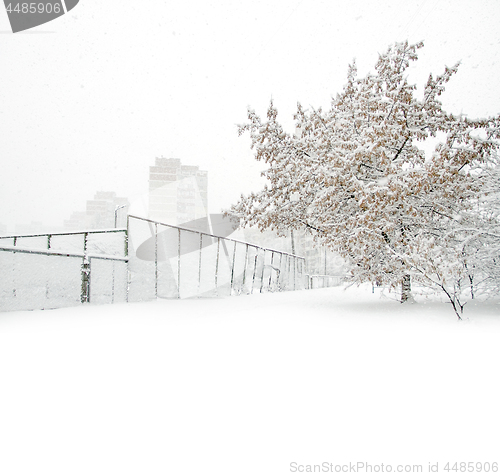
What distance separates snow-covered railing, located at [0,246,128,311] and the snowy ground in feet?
6.78

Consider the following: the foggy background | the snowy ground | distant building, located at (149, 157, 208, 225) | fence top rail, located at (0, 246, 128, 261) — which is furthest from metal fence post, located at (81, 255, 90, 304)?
distant building, located at (149, 157, 208, 225)

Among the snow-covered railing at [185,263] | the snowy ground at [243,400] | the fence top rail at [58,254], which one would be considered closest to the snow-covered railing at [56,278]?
the fence top rail at [58,254]

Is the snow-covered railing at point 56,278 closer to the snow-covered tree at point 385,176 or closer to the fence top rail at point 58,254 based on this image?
the fence top rail at point 58,254

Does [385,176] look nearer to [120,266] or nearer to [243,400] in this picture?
[243,400]

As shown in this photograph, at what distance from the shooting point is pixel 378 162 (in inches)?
219

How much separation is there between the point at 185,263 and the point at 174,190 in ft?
526

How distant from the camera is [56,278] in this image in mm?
5922

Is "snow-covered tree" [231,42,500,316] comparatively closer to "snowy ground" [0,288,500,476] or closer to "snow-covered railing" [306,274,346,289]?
"snowy ground" [0,288,500,476]

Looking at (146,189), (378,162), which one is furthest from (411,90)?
(146,189)

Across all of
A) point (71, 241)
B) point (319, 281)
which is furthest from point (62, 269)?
point (319, 281)

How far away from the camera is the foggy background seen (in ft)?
308

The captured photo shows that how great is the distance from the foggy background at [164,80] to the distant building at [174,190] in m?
6.61

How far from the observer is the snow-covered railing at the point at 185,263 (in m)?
7.55

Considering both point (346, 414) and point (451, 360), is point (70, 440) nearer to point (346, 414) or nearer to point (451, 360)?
point (346, 414)
